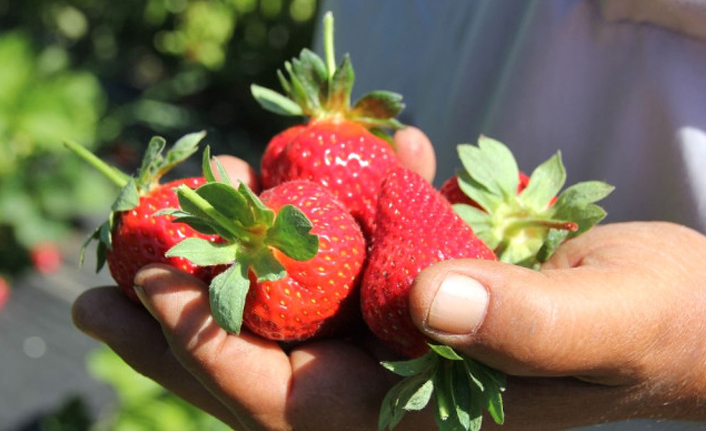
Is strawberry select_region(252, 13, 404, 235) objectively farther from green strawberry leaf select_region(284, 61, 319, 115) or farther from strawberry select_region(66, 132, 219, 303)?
strawberry select_region(66, 132, 219, 303)

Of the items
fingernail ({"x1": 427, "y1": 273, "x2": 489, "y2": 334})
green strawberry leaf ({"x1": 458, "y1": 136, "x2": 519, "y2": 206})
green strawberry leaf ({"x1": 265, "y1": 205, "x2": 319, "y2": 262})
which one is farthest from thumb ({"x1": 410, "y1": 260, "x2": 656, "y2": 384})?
green strawberry leaf ({"x1": 458, "y1": 136, "x2": 519, "y2": 206})

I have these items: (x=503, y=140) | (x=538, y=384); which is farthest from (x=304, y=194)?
(x=503, y=140)

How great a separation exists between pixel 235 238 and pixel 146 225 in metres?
0.16

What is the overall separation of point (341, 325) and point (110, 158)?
6.33 feet

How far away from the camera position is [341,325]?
0.87 meters

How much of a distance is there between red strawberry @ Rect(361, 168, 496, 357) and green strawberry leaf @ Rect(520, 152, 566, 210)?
5.4 inches

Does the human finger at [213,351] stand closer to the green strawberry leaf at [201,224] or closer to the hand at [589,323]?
the green strawberry leaf at [201,224]

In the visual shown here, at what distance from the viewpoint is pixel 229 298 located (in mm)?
740

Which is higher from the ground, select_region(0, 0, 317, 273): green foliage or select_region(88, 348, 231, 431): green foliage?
select_region(0, 0, 317, 273): green foliage

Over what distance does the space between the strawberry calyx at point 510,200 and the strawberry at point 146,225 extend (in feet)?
0.98

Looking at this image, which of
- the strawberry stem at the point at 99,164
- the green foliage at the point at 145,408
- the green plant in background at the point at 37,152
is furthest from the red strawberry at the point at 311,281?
the green plant in background at the point at 37,152

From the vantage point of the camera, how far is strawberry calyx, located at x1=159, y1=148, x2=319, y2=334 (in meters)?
0.73

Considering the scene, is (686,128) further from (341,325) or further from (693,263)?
(341,325)

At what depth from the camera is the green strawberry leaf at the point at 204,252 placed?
0.75 metres
